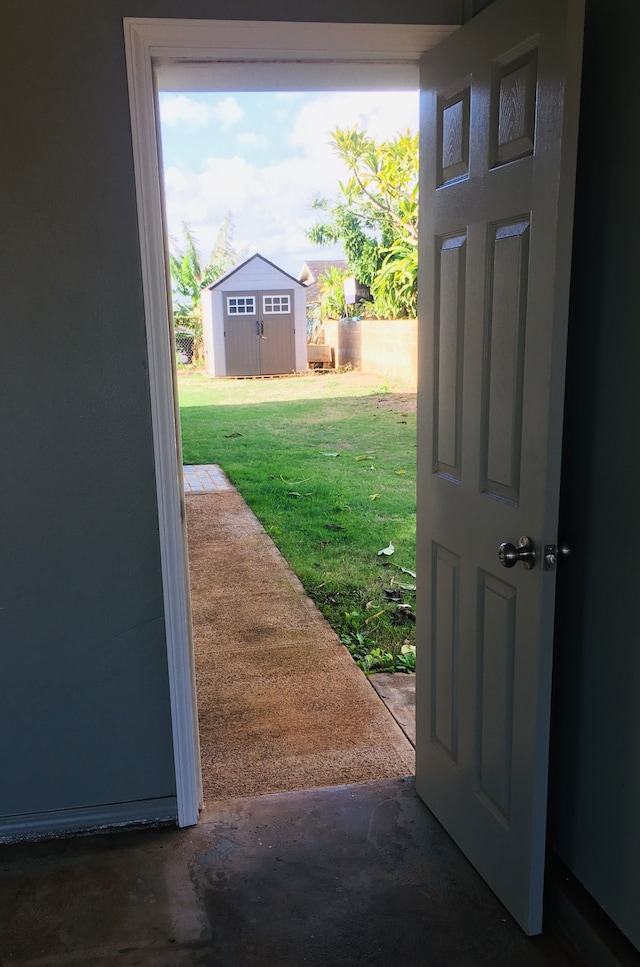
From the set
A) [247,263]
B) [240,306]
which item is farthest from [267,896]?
[247,263]

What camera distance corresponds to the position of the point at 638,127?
5.07ft

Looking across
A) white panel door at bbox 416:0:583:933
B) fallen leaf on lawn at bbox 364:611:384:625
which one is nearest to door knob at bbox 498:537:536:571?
white panel door at bbox 416:0:583:933

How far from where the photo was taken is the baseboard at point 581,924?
67.8 inches

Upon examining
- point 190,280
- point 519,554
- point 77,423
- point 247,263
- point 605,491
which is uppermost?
point 247,263

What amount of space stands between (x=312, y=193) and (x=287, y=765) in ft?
59.7

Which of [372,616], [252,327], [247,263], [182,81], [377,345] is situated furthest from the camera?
[247,263]

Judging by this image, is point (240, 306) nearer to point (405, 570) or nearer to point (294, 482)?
point (294, 482)

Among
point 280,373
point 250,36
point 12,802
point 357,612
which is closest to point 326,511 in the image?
point 357,612

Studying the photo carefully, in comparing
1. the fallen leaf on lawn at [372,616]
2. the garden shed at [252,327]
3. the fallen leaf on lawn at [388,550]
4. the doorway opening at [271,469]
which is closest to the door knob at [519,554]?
the doorway opening at [271,469]

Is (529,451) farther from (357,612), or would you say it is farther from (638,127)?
(357,612)

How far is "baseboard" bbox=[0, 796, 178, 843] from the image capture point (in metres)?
2.33

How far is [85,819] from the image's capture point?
2.37m

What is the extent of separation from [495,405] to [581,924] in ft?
4.26

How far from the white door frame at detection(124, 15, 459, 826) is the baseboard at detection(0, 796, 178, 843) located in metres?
0.25
